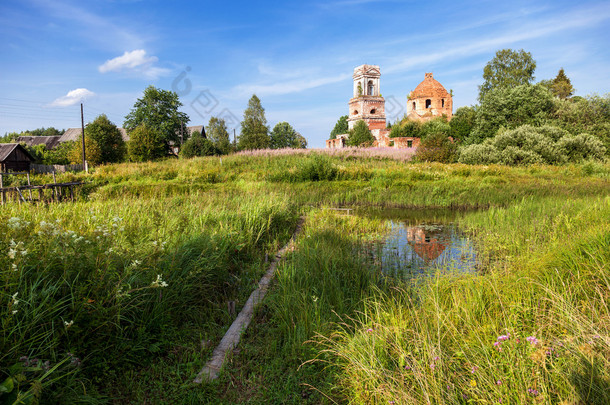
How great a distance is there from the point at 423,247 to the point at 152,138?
3072 centimetres

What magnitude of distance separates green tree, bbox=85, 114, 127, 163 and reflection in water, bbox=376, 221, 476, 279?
32.9 meters

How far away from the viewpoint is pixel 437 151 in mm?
21609

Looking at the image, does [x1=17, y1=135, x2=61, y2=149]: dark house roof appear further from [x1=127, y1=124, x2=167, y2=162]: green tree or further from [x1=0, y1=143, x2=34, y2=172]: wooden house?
[x1=127, y1=124, x2=167, y2=162]: green tree

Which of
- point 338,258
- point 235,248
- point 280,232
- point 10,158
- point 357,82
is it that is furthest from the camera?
point 357,82

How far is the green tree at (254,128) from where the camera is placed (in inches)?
1544

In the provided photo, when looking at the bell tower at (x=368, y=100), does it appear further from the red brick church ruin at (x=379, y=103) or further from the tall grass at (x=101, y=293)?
the tall grass at (x=101, y=293)

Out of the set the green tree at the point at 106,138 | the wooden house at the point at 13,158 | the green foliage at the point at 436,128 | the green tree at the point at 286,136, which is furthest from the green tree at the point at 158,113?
the green foliage at the point at 436,128

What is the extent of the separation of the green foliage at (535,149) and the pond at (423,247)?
1224cm

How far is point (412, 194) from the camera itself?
1288 cm

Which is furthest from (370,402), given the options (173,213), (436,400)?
(173,213)

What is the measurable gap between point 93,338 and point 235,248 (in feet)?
9.25

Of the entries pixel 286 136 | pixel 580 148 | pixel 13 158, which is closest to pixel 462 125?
pixel 580 148

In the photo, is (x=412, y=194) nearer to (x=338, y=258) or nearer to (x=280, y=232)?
(x=280, y=232)

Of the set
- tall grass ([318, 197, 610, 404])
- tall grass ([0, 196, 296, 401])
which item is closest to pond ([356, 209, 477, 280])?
tall grass ([318, 197, 610, 404])
